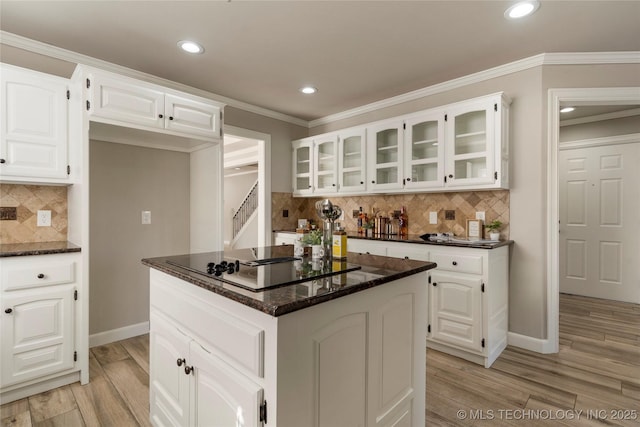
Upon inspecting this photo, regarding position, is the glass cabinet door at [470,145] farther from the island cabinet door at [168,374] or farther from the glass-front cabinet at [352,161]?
the island cabinet door at [168,374]

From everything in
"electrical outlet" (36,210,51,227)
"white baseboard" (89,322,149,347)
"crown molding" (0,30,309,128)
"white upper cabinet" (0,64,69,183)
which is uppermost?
"crown molding" (0,30,309,128)

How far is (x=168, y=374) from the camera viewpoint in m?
1.62

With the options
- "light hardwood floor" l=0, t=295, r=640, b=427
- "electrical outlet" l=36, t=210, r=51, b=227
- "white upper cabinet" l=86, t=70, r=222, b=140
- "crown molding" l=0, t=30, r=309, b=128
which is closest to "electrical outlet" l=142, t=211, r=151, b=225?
"electrical outlet" l=36, t=210, r=51, b=227

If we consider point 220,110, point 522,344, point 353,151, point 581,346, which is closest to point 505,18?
point 353,151

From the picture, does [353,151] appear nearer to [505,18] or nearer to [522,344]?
[505,18]

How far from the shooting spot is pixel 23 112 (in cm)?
219

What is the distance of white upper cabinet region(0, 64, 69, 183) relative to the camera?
2.14 meters

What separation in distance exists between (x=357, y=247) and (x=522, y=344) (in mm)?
1728

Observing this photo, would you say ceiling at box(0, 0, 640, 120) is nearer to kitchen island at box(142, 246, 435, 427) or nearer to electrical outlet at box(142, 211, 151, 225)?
electrical outlet at box(142, 211, 151, 225)

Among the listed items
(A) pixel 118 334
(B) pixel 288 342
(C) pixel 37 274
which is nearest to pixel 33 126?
(C) pixel 37 274

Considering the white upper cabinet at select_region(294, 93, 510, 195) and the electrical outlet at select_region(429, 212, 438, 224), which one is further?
the electrical outlet at select_region(429, 212, 438, 224)

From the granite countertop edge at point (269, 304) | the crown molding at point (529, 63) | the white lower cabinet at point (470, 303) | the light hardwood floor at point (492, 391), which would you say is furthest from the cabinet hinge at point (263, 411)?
the crown molding at point (529, 63)

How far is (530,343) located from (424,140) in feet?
6.92

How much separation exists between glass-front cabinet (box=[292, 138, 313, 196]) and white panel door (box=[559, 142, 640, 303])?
12.2 ft
